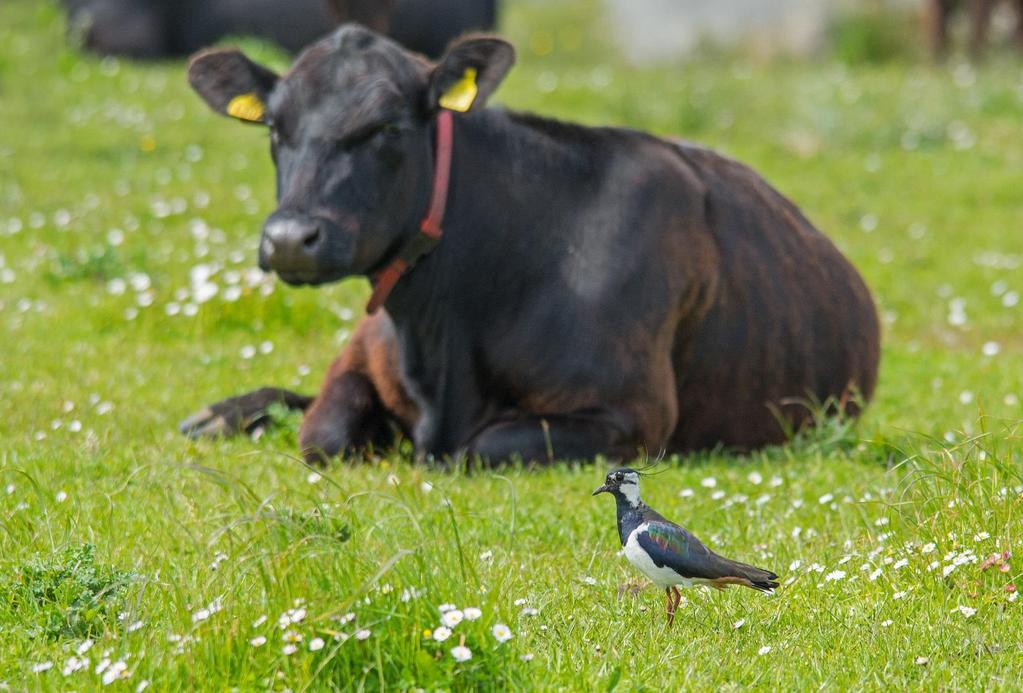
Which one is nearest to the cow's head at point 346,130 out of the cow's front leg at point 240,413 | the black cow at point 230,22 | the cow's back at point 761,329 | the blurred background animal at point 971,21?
the cow's front leg at point 240,413

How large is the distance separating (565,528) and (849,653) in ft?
5.53

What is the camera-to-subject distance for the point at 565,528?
565 cm

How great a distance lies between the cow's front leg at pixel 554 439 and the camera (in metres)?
6.82

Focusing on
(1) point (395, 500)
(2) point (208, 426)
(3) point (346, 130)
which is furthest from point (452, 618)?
(2) point (208, 426)

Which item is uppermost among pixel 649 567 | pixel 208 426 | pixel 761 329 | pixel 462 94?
pixel 462 94

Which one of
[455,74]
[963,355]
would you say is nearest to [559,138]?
[455,74]

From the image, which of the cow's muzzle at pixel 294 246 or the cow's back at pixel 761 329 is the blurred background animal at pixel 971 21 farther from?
the cow's muzzle at pixel 294 246

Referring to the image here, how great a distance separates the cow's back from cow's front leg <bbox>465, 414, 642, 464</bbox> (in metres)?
0.71

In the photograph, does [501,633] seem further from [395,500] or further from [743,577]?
[743,577]

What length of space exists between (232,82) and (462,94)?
1.06 meters

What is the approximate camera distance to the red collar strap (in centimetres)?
692

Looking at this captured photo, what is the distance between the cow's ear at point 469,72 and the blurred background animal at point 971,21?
16435 mm

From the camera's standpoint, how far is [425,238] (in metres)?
6.99

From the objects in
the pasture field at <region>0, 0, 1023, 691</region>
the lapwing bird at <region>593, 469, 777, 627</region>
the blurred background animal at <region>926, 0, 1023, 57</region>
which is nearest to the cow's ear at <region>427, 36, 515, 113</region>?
the pasture field at <region>0, 0, 1023, 691</region>
